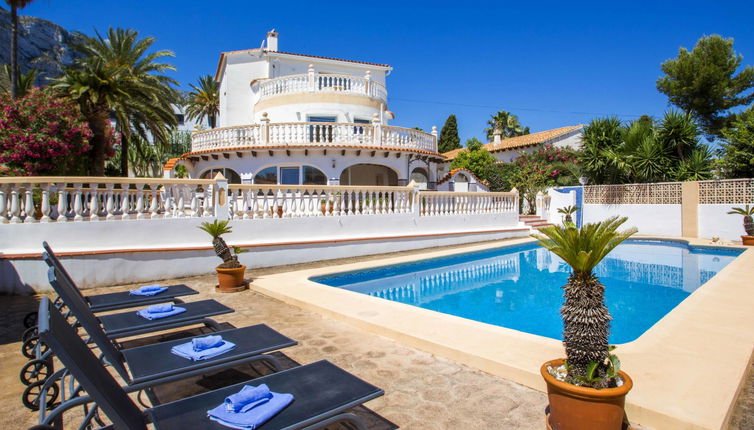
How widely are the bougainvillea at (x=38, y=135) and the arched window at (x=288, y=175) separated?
709cm

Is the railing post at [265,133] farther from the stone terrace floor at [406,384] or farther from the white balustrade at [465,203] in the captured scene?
the stone terrace floor at [406,384]

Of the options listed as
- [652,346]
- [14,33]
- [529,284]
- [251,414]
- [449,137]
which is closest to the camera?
[251,414]

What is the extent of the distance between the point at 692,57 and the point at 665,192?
14.7m

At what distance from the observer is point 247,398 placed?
2.80 meters

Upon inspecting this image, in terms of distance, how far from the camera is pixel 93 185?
31.5ft

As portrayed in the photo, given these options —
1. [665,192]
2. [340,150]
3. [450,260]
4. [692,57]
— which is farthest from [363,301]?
[692,57]

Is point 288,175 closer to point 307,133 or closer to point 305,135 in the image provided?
point 305,135

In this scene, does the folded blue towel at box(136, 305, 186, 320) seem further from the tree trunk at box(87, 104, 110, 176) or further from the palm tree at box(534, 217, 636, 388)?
the tree trunk at box(87, 104, 110, 176)

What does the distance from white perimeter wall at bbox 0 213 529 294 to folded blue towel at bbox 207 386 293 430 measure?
27.4ft

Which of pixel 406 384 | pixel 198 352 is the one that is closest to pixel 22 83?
pixel 198 352

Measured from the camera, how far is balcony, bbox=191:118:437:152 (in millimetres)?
18547

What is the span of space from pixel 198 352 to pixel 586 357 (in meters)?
3.35

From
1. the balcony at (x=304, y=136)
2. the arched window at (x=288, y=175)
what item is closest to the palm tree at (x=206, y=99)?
the balcony at (x=304, y=136)

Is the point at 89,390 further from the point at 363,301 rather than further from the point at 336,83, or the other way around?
the point at 336,83
